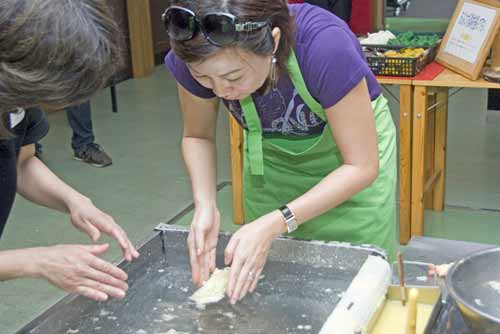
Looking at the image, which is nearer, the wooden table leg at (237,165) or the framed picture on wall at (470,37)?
the framed picture on wall at (470,37)

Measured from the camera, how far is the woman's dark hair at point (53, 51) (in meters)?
0.96

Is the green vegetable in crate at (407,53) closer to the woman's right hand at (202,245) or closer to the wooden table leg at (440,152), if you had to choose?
the wooden table leg at (440,152)

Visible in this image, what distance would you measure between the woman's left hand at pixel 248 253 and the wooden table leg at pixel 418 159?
1.74 m

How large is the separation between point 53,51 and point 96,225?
0.62m

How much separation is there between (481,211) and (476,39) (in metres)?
0.88

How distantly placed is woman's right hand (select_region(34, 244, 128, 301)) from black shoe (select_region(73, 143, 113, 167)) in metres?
3.14

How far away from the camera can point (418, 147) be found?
3.11 metres

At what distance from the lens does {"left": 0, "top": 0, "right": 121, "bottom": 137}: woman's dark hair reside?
3.14 feet

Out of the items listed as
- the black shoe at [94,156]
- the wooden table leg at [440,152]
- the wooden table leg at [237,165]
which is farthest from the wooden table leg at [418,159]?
the black shoe at [94,156]

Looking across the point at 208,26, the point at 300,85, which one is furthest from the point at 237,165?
the point at 208,26

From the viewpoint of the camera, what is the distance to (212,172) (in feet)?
5.71

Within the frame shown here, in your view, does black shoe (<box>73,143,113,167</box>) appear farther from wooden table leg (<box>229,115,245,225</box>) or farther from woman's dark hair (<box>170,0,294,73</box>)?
woman's dark hair (<box>170,0,294,73</box>)

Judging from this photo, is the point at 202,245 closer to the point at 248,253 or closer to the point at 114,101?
the point at 248,253

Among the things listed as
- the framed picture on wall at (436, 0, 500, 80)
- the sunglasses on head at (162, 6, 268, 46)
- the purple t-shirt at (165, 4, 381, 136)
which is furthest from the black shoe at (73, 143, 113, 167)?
the sunglasses on head at (162, 6, 268, 46)
